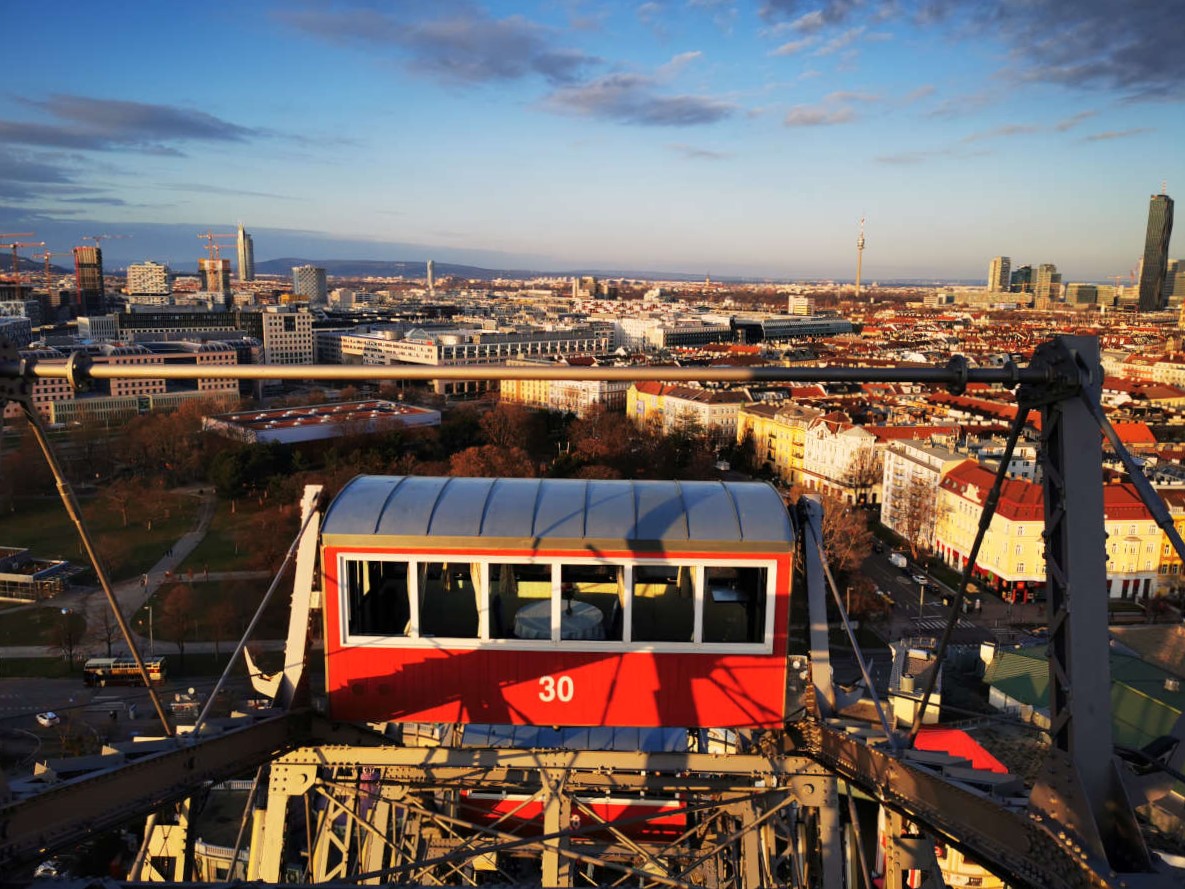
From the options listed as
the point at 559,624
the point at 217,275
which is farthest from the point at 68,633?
the point at 217,275

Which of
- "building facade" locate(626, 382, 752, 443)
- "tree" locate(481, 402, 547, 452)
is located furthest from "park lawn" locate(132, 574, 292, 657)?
"building facade" locate(626, 382, 752, 443)

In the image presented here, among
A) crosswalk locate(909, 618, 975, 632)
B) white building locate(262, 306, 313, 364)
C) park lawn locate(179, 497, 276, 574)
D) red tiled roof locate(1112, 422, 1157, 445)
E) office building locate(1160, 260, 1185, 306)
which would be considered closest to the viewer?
crosswalk locate(909, 618, 975, 632)

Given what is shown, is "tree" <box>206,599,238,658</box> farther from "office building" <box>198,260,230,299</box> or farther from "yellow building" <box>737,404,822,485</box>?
"office building" <box>198,260,230,299</box>

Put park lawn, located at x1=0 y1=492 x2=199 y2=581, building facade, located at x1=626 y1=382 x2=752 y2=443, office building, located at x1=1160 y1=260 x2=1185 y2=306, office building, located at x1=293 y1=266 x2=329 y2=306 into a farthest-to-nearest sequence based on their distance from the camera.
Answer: office building, located at x1=293 y1=266 x2=329 y2=306, office building, located at x1=1160 y1=260 x2=1185 y2=306, building facade, located at x1=626 y1=382 x2=752 y2=443, park lawn, located at x1=0 y1=492 x2=199 y2=581

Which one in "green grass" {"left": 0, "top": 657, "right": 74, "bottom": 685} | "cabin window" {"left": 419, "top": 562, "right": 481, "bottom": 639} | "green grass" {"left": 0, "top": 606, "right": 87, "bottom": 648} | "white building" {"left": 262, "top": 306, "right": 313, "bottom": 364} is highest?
"cabin window" {"left": 419, "top": 562, "right": 481, "bottom": 639}

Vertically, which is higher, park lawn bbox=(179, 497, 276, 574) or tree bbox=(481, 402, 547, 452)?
tree bbox=(481, 402, 547, 452)

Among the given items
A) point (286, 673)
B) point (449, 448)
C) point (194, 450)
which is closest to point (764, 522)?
point (286, 673)

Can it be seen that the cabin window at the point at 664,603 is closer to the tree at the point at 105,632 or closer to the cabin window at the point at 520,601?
the cabin window at the point at 520,601

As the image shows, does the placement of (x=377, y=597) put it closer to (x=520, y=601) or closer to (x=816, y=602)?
(x=520, y=601)

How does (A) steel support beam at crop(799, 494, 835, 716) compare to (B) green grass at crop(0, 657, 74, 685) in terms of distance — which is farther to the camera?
(B) green grass at crop(0, 657, 74, 685)
